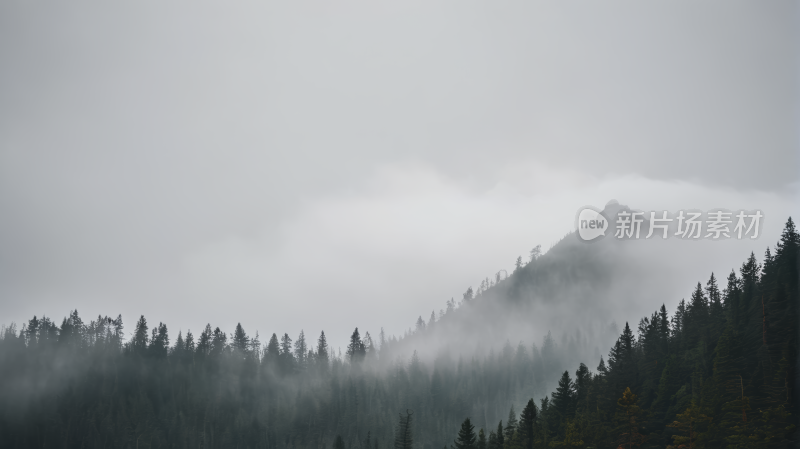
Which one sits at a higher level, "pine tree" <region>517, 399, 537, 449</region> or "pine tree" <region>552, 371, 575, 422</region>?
"pine tree" <region>552, 371, 575, 422</region>

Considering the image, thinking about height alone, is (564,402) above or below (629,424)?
above

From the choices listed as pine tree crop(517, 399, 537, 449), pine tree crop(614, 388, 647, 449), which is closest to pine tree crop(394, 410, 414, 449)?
pine tree crop(517, 399, 537, 449)

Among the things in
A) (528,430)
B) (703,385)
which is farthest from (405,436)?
(703,385)

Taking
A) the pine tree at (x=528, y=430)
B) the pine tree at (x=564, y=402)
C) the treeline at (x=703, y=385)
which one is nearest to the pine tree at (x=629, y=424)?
the treeline at (x=703, y=385)

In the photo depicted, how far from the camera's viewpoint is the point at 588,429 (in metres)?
104

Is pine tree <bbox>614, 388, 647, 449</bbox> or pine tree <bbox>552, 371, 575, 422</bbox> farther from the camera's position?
pine tree <bbox>552, 371, 575, 422</bbox>

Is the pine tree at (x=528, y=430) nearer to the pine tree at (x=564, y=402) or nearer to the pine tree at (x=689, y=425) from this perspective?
the pine tree at (x=564, y=402)

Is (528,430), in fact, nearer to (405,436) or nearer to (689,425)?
(689,425)

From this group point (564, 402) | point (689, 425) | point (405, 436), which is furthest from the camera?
point (405, 436)

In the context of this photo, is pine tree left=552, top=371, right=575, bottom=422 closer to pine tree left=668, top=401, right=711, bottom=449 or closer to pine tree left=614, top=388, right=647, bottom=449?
pine tree left=614, top=388, right=647, bottom=449

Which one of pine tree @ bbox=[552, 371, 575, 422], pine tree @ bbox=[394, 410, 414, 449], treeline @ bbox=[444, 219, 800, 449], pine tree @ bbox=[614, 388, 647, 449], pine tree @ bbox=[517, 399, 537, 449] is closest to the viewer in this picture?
treeline @ bbox=[444, 219, 800, 449]

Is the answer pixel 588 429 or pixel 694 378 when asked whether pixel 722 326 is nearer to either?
pixel 694 378

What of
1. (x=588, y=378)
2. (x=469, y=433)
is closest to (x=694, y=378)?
(x=588, y=378)

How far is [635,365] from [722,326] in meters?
17.6
